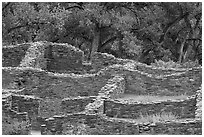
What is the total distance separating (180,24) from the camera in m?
49.0

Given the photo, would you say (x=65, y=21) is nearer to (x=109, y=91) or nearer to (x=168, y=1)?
(x=168, y=1)

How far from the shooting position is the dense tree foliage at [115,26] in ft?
137

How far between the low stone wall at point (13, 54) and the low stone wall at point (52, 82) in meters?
4.50

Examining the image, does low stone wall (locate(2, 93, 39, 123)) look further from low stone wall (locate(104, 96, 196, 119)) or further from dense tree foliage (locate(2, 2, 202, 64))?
dense tree foliage (locate(2, 2, 202, 64))

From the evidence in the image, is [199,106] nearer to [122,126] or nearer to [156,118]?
[156,118]

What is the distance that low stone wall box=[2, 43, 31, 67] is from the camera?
3102 centimetres

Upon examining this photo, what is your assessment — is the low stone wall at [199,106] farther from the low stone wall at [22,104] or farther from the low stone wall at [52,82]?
the low stone wall at [22,104]

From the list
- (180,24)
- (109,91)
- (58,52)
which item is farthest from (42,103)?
(180,24)

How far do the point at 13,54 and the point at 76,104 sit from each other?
8723mm

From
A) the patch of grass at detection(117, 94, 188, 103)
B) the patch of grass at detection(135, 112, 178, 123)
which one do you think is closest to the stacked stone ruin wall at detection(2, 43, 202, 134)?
the patch of grass at detection(117, 94, 188, 103)

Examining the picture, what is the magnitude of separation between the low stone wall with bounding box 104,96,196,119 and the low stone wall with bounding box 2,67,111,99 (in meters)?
4.04

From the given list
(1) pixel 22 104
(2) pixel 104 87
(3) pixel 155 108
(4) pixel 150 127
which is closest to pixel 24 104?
(1) pixel 22 104

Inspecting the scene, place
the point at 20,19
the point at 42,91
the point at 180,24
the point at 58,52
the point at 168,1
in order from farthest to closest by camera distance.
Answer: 1. the point at 180,24
2. the point at 168,1
3. the point at 20,19
4. the point at 58,52
5. the point at 42,91

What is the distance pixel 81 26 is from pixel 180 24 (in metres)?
9.62
